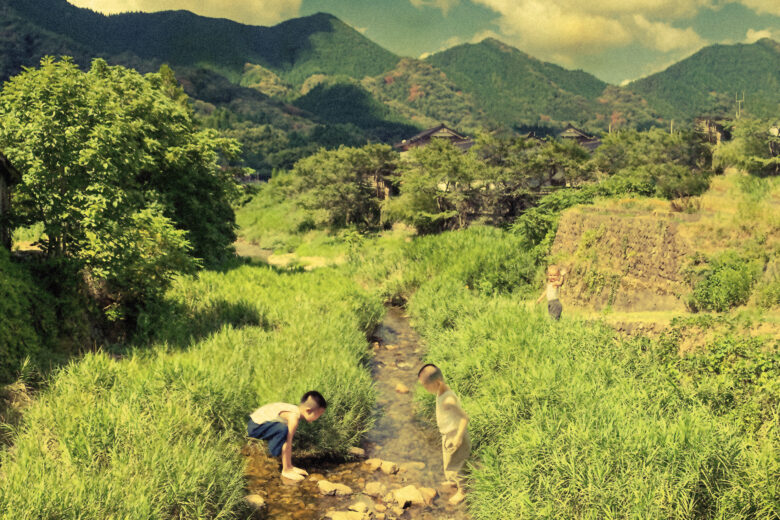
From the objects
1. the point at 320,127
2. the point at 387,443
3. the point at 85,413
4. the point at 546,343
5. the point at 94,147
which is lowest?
the point at 387,443

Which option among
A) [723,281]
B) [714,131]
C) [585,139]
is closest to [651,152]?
[714,131]

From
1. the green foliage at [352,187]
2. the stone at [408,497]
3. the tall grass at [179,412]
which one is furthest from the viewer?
the green foliage at [352,187]

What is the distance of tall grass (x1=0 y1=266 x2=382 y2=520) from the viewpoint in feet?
16.4

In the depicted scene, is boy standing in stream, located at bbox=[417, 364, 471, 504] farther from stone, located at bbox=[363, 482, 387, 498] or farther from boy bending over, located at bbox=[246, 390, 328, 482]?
boy bending over, located at bbox=[246, 390, 328, 482]

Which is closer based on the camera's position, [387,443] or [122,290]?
[387,443]

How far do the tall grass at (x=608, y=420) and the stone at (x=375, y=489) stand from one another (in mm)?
1347

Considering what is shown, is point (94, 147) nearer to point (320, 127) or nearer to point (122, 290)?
point (122, 290)

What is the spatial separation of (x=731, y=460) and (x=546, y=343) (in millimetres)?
4486

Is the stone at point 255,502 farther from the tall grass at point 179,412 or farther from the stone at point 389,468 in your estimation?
the stone at point 389,468

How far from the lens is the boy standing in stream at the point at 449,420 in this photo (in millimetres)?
6066

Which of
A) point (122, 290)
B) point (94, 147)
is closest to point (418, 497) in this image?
point (122, 290)

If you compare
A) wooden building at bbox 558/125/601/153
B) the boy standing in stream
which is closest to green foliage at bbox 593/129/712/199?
wooden building at bbox 558/125/601/153

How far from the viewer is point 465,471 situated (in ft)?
23.2

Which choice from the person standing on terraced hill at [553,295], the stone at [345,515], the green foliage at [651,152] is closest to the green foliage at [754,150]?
the green foliage at [651,152]
